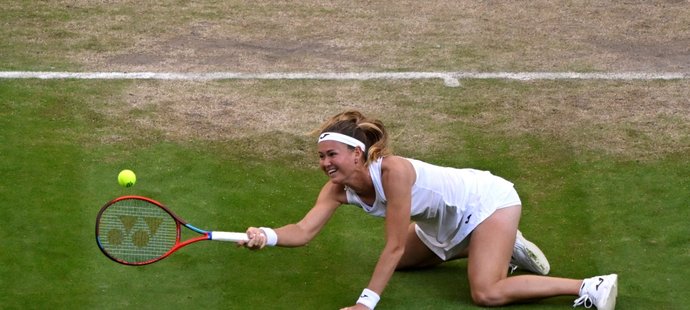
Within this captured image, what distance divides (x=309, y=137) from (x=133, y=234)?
3.40 m

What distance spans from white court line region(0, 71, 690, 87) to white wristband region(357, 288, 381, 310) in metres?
4.83

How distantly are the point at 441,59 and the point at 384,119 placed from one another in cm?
184

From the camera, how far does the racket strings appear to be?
7887 mm

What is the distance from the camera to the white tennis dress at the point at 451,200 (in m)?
8.05

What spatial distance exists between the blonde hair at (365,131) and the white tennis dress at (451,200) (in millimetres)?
228

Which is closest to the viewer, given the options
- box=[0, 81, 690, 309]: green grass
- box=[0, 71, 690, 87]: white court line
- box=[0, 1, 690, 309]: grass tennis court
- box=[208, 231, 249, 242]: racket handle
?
box=[208, 231, 249, 242]: racket handle

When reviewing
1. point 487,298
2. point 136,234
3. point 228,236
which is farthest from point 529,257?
point 136,234

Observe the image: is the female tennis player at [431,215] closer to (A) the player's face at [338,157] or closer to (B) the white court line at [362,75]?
(A) the player's face at [338,157]

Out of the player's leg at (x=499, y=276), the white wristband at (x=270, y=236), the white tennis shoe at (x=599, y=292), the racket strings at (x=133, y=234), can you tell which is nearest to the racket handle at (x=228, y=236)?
the white wristband at (x=270, y=236)

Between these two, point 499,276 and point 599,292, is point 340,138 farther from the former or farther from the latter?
point 599,292

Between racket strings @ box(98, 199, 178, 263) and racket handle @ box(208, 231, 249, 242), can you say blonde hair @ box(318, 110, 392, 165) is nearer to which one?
racket handle @ box(208, 231, 249, 242)

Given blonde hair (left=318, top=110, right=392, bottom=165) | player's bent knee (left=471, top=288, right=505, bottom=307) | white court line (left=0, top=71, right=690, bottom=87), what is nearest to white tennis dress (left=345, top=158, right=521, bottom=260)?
blonde hair (left=318, top=110, right=392, bottom=165)

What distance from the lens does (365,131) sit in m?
7.94

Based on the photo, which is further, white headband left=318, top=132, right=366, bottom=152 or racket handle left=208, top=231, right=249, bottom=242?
white headband left=318, top=132, right=366, bottom=152
